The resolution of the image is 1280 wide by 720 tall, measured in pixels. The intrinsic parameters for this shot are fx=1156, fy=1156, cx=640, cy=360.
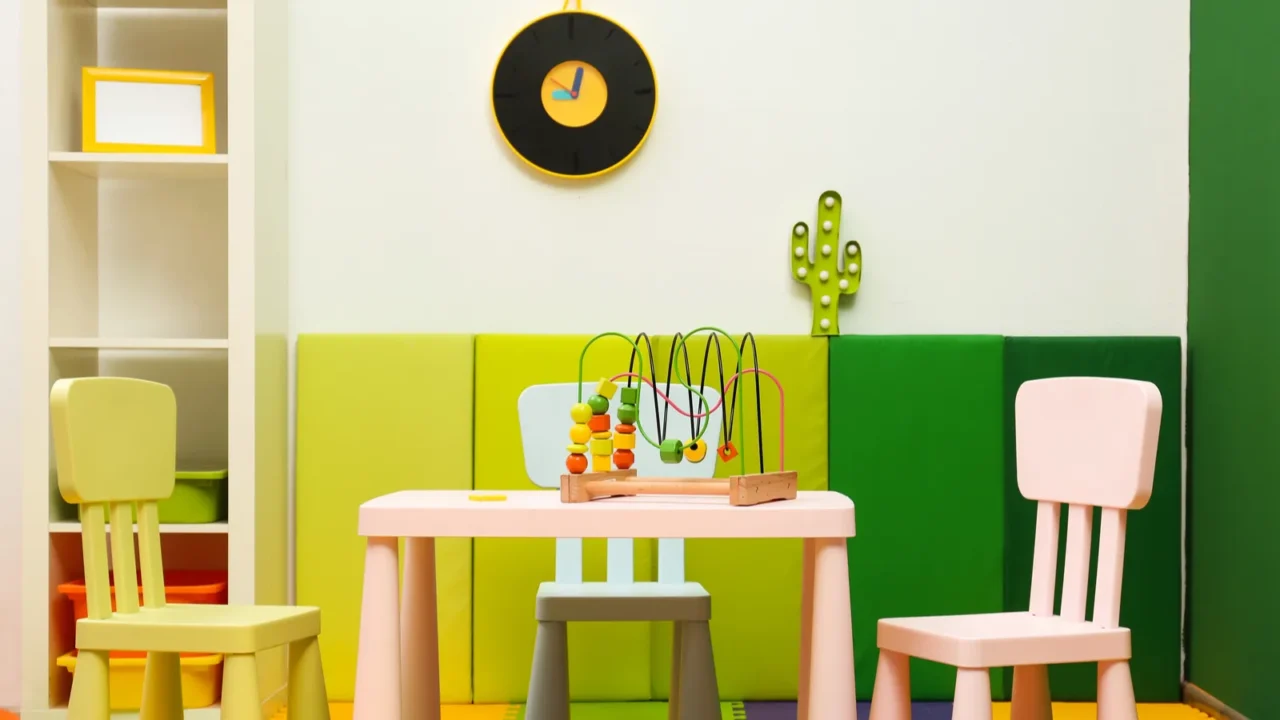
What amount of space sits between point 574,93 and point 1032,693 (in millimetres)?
1930

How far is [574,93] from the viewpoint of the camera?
3.14 meters

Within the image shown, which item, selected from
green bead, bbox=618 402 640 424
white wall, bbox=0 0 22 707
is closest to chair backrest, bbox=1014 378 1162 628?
green bead, bbox=618 402 640 424

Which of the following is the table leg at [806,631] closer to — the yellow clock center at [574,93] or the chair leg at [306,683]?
the chair leg at [306,683]

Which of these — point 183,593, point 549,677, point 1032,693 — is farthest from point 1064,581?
point 183,593

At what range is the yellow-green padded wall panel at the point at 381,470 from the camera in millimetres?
3049

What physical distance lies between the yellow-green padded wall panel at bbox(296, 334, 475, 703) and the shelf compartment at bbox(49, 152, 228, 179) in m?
0.63

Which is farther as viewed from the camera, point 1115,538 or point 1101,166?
point 1101,166

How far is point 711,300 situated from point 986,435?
0.81 meters

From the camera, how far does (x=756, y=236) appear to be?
10.5 feet

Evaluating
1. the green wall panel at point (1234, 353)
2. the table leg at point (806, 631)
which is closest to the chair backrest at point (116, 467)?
the table leg at point (806, 631)

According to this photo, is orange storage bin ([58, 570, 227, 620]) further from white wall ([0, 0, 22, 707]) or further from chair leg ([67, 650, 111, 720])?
chair leg ([67, 650, 111, 720])

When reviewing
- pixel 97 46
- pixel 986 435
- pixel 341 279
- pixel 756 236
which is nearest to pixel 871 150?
pixel 756 236

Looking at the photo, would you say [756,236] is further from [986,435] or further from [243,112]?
[243,112]

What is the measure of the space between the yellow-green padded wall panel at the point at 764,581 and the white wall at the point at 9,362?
1.73 meters
